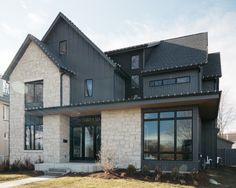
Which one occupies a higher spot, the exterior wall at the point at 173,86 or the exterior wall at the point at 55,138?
the exterior wall at the point at 173,86

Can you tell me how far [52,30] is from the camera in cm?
2145

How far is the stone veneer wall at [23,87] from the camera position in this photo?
64.6 feet

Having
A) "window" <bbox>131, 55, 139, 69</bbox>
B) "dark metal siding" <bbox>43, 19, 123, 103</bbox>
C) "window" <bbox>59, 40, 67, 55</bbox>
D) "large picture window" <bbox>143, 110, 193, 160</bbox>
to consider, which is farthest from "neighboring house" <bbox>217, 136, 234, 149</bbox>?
"window" <bbox>59, 40, 67, 55</bbox>

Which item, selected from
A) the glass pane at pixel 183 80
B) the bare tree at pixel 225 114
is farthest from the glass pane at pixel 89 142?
the bare tree at pixel 225 114

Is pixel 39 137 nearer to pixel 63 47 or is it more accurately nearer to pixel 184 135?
pixel 63 47

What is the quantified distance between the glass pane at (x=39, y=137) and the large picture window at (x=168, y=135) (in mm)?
8510

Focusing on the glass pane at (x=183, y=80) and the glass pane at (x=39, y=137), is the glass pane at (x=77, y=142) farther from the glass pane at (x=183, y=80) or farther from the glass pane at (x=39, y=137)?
the glass pane at (x=183, y=80)

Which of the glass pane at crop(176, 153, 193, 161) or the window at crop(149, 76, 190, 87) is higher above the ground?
the window at crop(149, 76, 190, 87)

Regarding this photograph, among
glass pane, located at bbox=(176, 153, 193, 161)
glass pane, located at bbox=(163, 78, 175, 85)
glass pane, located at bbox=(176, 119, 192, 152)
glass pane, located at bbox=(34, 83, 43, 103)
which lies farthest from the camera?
glass pane, located at bbox=(34, 83, 43, 103)

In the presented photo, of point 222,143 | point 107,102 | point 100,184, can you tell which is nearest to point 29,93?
point 107,102

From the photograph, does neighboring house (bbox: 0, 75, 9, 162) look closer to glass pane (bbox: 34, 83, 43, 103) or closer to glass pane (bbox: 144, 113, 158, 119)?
glass pane (bbox: 34, 83, 43, 103)

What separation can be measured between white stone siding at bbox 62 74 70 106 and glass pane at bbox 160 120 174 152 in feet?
26.7

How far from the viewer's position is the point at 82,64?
19922 millimetres

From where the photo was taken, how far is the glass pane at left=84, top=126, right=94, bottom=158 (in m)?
18.2
